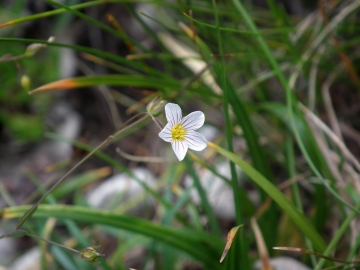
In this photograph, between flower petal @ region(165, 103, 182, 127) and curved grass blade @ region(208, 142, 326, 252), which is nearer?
flower petal @ region(165, 103, 182, 127)

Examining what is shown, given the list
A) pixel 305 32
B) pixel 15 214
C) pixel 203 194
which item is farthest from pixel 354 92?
pixel 15 214

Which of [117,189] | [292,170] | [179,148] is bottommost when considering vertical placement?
[117,189]

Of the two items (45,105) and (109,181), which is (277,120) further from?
(45,105)

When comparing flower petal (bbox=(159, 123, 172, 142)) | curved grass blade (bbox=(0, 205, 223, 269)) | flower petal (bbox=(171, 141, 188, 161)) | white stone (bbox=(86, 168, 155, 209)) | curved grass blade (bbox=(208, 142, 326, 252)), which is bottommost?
white stone (bbox=(86, 168, 155, 209))

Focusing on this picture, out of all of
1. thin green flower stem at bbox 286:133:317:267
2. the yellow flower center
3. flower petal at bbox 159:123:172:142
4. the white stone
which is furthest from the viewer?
the white stone

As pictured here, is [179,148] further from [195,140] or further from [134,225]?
[134,225]

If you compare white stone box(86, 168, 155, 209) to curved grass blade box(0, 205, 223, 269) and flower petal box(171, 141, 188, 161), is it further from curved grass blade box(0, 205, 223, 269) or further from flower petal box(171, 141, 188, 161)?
flower petal box(171, 141, 188, 161)

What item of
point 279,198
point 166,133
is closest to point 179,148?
point 166,133

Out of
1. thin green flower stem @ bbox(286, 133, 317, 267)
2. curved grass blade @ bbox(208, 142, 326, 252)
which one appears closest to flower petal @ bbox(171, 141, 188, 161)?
curved grass blade @ bbox(208, 142, 326, 252)
